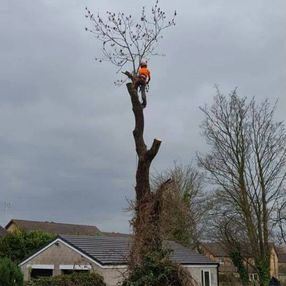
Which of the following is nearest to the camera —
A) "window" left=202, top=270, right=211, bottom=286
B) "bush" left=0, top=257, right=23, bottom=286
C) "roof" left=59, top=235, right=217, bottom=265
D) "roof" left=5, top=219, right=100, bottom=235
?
"bush" left=0, top=257, right=23, bottom=286

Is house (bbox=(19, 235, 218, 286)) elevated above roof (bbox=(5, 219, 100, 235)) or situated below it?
below

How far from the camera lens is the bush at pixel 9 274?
60.7ft

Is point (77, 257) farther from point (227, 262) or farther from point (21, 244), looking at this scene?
point (227, 262)

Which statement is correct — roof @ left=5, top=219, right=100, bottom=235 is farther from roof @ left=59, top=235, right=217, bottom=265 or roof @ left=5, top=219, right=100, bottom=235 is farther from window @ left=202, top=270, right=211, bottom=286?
roof @ left=59, top=235, right=217, bottom=265

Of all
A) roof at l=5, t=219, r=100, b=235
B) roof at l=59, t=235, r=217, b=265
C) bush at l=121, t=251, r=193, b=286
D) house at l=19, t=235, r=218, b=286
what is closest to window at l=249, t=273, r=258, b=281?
roof at l=59, t=235, r=217, b=265

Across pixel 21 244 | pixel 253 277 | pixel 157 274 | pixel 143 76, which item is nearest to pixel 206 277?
pixel 253 277

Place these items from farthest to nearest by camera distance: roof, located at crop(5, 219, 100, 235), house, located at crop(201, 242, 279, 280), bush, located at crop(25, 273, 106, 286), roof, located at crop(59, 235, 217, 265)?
1. roof, located at crop(5, 219, 100, 235)
2. house, located at crop(201, 242, 279, 280)
3. roof, located at crop(59, 235, 217, 265)
4. bush, located at crop(25, 273, 106, 286)

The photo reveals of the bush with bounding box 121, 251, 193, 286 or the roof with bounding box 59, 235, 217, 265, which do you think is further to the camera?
the roof with bounding box 59, 235, 217, 265

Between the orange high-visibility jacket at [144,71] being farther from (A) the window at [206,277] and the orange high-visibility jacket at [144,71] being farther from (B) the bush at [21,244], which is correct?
(B) the bush at [21,244]

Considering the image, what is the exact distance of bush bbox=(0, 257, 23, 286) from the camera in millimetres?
18500

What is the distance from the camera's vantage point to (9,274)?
18703 millimetres

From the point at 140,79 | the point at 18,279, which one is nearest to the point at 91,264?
the point at 18,279

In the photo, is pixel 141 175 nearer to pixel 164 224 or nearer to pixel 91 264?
pixel 164 224

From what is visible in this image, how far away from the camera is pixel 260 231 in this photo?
3422 centimetres
